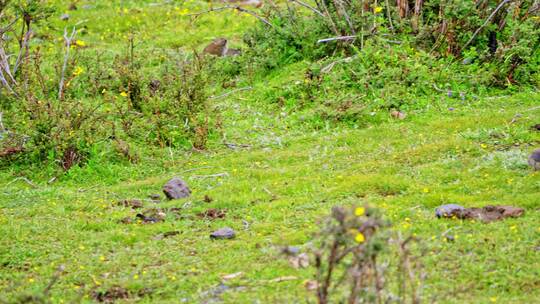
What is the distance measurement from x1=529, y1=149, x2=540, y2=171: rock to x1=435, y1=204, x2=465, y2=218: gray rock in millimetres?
1328

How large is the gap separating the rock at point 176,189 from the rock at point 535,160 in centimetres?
339

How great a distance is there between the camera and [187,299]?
5926mm

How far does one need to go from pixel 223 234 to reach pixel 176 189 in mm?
1409

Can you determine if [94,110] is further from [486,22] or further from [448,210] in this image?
[486,22]

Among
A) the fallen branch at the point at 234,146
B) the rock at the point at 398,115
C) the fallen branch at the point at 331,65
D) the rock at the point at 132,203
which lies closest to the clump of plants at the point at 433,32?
the fallen branch at the point at 331,65

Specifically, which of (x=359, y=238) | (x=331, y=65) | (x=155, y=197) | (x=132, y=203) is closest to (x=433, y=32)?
(x=331, y=65)

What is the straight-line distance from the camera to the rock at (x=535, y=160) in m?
8.00

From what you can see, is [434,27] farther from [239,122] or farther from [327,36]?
[239,122]

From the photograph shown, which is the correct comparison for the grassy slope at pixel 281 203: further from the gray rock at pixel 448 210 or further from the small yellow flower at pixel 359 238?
the small yellow flower at pixel 359 238

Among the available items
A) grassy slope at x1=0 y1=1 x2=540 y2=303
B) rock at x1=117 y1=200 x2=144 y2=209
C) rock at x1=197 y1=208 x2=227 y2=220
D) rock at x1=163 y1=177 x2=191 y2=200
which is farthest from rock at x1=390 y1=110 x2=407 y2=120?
rock at x1=117 y1=200 x2=144 y2=209

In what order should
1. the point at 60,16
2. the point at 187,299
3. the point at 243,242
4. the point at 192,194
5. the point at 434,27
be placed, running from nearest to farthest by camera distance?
the point at 187,299
the point at 243,242
the point at 192,194
the point at 434,27
the point at 60,16

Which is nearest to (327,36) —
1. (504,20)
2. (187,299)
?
(504,20)

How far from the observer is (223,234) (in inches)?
283

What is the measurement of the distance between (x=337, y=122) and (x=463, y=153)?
83.5 inches
